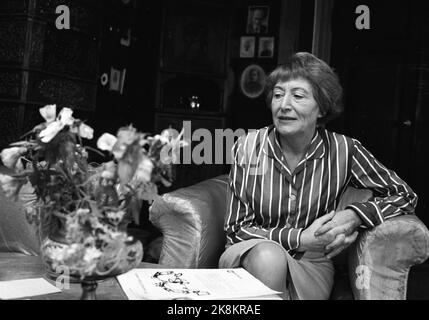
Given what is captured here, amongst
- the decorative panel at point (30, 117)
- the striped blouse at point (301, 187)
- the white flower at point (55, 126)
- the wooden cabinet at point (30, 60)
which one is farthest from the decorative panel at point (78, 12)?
the white flower at point (55, 126)

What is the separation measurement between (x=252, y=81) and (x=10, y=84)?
2.32 m

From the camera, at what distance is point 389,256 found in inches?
69.4

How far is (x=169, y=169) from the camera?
41.6 inches

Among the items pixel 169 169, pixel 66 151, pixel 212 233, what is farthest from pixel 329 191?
pixel 66 151

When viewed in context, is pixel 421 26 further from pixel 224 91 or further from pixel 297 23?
pixel 224 91

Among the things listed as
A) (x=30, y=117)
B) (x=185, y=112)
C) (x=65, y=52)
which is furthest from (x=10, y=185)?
(x=185, y=112)

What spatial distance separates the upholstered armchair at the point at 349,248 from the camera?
1750mm

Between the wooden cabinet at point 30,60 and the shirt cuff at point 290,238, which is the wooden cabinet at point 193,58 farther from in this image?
the shirt cuff at point 290,238

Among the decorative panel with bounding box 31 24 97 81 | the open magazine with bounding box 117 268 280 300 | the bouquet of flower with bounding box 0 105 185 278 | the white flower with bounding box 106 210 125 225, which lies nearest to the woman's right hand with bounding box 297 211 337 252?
the open magazine with bounding box 117 268 280 300

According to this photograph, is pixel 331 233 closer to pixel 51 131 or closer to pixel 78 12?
pixel 51 131

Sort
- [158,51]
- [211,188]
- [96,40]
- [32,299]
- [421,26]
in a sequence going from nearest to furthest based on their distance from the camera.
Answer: [32,299], [211,188], [96,40], [421,26], [158,51]

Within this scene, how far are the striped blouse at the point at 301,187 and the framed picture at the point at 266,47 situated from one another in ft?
9.76

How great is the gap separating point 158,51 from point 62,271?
12.1 feet

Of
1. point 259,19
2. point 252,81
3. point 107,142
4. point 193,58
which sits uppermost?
point 259,19
